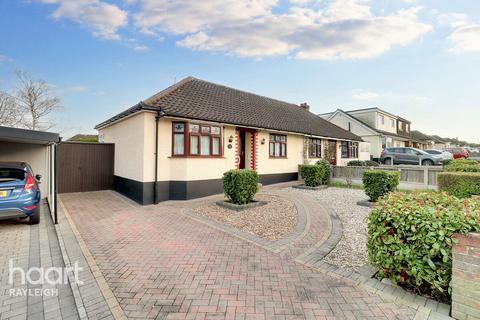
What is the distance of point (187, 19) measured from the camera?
9.80 meters

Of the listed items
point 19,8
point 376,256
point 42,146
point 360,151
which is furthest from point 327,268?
point 360,151

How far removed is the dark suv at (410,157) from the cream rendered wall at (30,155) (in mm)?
27536

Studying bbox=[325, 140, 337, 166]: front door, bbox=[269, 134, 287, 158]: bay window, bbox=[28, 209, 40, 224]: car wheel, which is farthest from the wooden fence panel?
bbox=[28, 209, 40, 224]: car wheel

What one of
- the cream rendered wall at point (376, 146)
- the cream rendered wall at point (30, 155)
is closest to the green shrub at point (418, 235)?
the cream rendered wall at point (30, 155)

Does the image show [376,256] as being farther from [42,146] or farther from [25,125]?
[25,125]

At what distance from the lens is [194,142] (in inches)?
401

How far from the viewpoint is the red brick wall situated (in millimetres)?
2467

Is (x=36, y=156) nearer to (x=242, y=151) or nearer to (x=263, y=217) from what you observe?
(x=242, y=151)

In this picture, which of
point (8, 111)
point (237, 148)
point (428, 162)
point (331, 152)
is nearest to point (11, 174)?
point (237, 148)

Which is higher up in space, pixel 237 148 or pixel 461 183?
pixel 237 148

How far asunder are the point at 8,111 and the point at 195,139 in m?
23.4

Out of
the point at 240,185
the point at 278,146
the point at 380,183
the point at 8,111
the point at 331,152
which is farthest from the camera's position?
the point at 8,111

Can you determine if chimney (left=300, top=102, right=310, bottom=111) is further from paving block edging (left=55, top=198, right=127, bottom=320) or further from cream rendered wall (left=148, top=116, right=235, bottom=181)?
paving block edging (left=55, top=198, right=127, bottom=320)

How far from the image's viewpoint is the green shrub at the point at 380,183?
898cm
